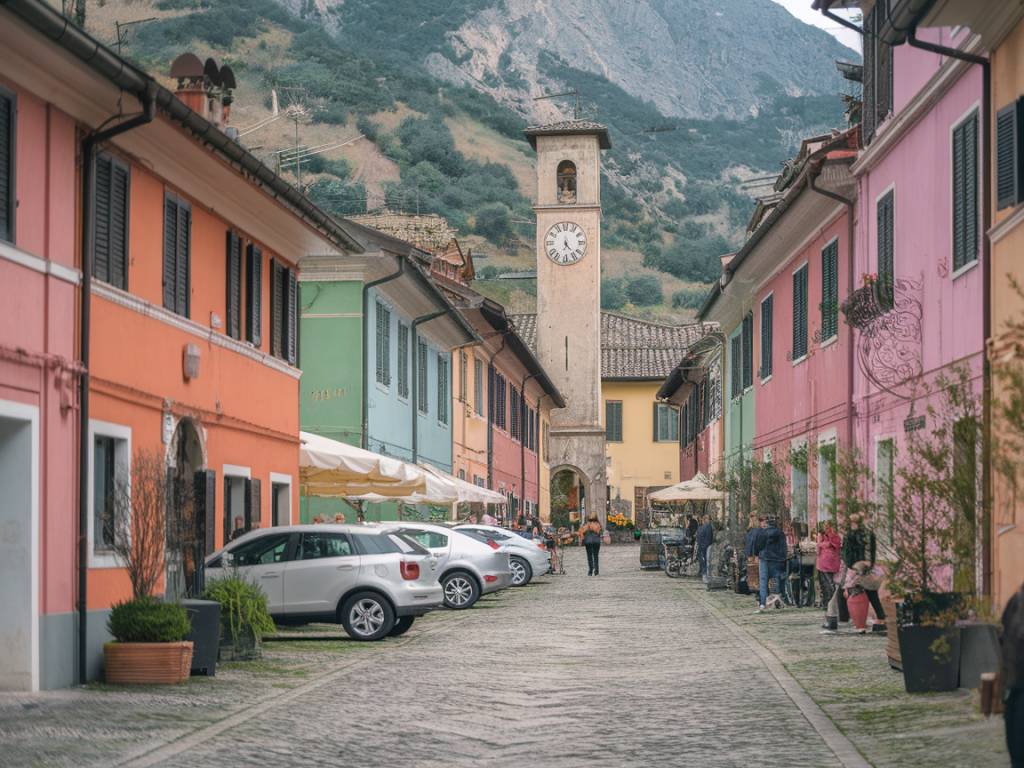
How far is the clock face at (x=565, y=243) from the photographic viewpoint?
2830 inches

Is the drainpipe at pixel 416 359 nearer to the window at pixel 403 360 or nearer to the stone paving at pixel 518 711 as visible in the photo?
the window at pixel 403 360

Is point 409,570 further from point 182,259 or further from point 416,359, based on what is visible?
point 416,359

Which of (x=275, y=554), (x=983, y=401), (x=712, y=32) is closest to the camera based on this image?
(x=983, y=401)

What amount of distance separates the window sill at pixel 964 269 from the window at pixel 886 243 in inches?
97.9

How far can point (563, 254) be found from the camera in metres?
72.6

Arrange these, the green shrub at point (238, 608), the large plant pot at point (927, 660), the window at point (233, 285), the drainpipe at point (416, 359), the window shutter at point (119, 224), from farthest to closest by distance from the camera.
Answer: the drainpipe at point (416, 359) < the window at point (233, 285) < the green shrub at point (238, 608) < the window shutter at point (119, 224) < the large plant pot at point (927, 660)

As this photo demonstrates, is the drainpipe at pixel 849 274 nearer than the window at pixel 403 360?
Yes

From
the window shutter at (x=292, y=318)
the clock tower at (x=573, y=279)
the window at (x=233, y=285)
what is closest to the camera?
the window at (x=233, y=285)

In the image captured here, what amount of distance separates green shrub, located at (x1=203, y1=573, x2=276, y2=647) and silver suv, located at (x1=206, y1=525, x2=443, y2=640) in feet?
9.44

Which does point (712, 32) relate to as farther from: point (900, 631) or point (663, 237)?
point (900, 631)

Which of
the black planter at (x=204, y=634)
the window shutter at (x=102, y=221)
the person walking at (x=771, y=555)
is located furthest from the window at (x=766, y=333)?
the black planter at (x=204, y=634)

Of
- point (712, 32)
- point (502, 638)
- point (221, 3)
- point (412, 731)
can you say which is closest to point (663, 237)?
point (221, 3)

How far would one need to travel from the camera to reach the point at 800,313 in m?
28.9

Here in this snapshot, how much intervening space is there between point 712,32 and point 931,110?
7247 inches
